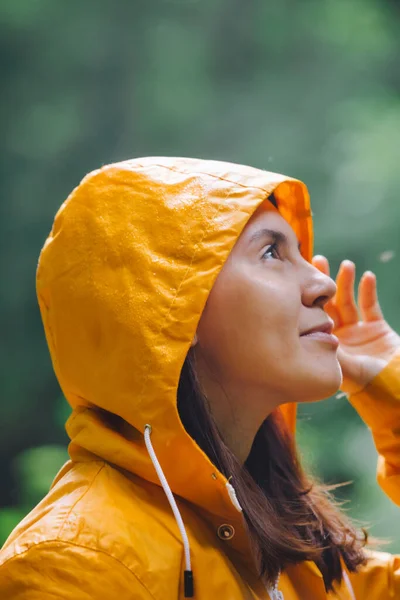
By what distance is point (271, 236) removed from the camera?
4.08ft

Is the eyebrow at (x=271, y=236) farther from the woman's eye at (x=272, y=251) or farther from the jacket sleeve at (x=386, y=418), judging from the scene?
the jacket sleeve at (x=386, y=418)

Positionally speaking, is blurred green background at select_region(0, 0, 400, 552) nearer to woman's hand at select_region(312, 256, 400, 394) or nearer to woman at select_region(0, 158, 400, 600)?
woman's hand at select_region(312, 256, 400, 394)

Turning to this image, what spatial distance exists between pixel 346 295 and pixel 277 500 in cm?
48

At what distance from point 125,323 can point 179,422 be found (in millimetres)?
161

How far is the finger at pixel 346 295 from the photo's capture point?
1.56 metres

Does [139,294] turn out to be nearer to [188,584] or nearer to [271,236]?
[271,236]

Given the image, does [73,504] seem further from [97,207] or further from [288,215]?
[288,215]

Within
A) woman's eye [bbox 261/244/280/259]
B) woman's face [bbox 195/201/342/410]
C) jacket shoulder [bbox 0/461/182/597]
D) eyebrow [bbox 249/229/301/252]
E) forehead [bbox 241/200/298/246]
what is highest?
forehead [bbox 241/200/298/246]

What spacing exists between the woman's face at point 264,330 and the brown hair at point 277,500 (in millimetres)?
68

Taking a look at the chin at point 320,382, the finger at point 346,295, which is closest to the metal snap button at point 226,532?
the chin at point 320,382

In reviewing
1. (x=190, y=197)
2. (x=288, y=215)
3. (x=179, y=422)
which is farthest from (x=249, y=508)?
(x=288, y=215)

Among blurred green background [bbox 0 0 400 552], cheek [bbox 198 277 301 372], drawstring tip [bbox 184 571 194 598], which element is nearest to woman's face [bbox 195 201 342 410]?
cheek [bbox 198 277 301 372]

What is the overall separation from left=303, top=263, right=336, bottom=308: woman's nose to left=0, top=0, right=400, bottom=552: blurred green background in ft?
4.16

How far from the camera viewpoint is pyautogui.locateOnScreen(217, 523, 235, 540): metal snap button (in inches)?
42.8
